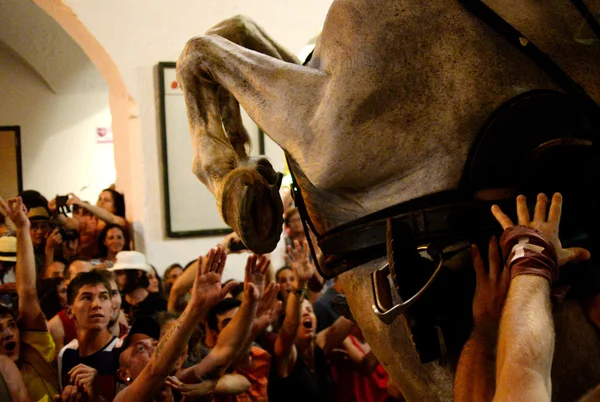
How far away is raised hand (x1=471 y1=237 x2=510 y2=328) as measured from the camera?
1740 millimetres

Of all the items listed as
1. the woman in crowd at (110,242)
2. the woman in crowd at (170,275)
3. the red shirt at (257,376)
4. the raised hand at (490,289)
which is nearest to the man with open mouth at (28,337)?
the red shirt at (257,376)

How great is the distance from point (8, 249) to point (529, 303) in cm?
386

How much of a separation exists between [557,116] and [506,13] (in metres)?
0.27

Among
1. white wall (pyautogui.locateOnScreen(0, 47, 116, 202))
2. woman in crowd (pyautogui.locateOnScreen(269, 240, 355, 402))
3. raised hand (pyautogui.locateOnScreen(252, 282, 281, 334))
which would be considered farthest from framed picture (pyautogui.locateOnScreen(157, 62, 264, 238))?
→ white wall (pyautogui.locateOnScreen(0, 47, 116, 202))

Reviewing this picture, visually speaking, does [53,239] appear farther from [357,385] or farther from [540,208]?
[540,208]

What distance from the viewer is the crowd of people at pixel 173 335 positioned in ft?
10.3

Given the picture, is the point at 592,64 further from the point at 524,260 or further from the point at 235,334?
the point at 235,334

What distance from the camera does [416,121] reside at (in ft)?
6.35

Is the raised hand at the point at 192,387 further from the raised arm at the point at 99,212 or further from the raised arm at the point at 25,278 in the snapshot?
the raised arm at the point at 99,212

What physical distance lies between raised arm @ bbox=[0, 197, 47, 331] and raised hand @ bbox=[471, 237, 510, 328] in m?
2.39

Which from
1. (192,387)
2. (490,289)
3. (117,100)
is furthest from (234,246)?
(490,289)

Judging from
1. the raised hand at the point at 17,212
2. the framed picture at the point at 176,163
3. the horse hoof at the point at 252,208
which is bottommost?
the horse hoof at the point at 252,208

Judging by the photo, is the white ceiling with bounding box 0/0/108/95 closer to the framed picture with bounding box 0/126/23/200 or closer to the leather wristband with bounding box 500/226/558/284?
the framed picture with bounding box 0/126/23/200

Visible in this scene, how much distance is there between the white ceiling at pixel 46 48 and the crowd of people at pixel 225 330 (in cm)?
301
